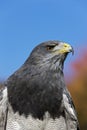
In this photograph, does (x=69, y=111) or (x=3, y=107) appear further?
(x=69, y=111)

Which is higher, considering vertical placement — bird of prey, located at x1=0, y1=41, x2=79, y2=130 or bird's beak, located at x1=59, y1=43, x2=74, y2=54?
bird's beak, located at x1=59, y1=43, x2=74, y2=54

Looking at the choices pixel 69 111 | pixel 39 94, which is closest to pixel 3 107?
pixel 39 94

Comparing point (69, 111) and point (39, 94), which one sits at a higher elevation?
point (39, 94)

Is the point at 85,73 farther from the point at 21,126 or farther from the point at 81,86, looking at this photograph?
the point at 21,126

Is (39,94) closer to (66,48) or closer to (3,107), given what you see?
(3,107)

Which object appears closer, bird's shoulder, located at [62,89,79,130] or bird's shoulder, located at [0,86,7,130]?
bird's shoulder, located at [0,86,7,130]

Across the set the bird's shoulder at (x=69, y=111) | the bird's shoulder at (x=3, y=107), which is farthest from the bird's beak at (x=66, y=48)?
the bird's shoulder at (x=3, y=107)

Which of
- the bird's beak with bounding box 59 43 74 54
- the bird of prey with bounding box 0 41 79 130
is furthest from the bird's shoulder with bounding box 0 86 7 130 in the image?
the bird's beak with bounding box 59 43 74 54

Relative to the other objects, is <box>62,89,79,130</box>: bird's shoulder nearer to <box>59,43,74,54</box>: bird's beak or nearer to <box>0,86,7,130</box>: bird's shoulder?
<box>59,43,74,54</box>: bird's beak
